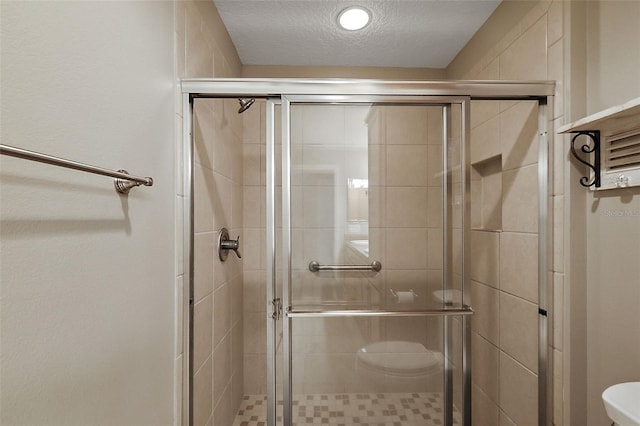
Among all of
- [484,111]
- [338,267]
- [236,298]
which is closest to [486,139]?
[484,111]

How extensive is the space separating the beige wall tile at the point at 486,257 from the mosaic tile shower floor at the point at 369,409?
0.65m

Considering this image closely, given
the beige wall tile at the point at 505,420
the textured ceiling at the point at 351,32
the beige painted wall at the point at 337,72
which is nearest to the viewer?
the beige wall tile at the point at 505,420

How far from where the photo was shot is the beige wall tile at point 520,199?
1419 millimetres

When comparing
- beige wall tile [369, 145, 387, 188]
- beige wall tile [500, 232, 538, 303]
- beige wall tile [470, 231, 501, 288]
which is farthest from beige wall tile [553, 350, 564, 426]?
beige wall tile [369, 145, 387, 188]

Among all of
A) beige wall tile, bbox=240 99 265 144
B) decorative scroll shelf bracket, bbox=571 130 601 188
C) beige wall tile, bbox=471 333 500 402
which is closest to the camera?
decorative scroll shelf bracket, bbox=571 130 601 188

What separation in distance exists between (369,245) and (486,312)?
0.89 m

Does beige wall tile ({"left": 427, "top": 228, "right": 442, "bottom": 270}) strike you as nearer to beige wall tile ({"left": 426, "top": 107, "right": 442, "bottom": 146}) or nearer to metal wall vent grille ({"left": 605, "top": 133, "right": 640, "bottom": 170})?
beige wall tile ({"left": 426, "top": 107, "right": 442, "bottom": 146})

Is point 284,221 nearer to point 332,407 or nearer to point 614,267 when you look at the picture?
point 332,407

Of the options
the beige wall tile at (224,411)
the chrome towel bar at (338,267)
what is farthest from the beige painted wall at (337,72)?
the beige wall tile at (224,411)

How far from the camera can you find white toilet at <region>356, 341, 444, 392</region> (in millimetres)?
1325

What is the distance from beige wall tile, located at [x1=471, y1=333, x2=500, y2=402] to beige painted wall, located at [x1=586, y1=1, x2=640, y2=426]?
17.7 inches

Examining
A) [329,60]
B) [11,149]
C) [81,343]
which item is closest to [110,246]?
[81,343]

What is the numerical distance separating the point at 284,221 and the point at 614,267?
1142 millimetres

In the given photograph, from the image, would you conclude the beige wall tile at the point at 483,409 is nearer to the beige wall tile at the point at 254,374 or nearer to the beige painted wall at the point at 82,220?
the beige wall tile at the point at 254,374
